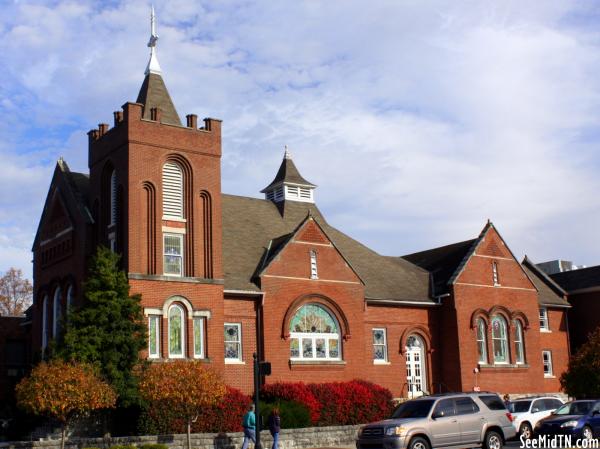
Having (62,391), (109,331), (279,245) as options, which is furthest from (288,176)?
(62,391)

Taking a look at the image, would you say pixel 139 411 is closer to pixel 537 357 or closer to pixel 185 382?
pixel 185 382

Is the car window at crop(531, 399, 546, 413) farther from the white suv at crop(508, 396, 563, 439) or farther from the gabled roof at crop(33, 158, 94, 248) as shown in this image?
the gabled roof at crop(33, 158, 94, 248)

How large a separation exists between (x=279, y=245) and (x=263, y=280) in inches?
111

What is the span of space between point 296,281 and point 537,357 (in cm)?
1703

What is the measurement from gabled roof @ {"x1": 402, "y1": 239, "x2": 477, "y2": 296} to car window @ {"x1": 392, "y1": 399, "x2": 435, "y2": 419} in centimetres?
2052

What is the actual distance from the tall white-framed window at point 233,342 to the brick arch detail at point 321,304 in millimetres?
2168

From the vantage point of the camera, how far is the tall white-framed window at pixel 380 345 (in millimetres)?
42812

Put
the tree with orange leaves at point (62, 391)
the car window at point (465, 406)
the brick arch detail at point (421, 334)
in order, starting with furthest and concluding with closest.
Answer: the brick arch detail at point (421, 334) → the tree with orange leaves at point (62, 391) → the car window at point (465, 406)

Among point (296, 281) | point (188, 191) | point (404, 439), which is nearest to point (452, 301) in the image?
point (296, 281)

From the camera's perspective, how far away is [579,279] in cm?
5469

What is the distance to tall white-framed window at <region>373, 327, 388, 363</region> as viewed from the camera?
1686 inches

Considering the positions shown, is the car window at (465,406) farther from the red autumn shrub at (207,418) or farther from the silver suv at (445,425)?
the red autumn shrub at (207,418)

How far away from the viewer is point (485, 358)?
149 ft

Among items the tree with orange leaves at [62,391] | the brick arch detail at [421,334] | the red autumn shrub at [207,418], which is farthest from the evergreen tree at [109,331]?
the brick arch detail at [421,334]
